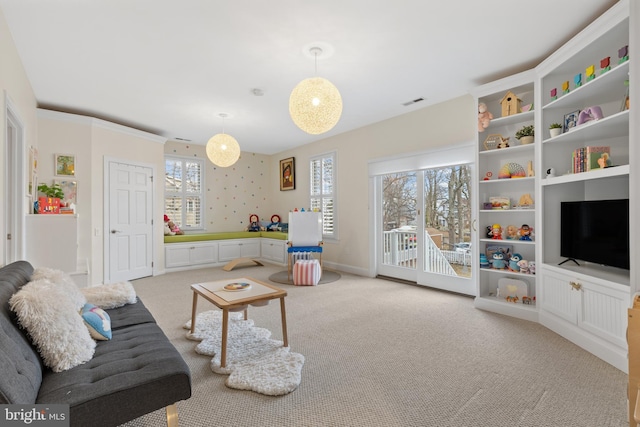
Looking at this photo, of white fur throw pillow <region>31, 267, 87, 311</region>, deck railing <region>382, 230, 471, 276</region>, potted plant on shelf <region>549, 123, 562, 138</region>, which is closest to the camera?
white fur throw pillow <region>31, 267, 87, 311</region>

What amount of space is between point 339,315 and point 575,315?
6.99ft

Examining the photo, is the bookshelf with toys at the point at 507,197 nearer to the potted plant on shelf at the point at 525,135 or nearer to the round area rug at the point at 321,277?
the potted plant on shelf at the point at 525,135

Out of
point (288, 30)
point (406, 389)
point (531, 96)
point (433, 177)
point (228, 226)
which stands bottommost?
point (406, 389)

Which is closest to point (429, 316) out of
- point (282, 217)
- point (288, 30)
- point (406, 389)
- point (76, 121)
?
point (406, 389)

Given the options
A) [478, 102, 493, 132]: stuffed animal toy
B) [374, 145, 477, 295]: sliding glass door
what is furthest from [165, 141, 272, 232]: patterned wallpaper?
[478, 102, 493, 132]: stuffed animal toy

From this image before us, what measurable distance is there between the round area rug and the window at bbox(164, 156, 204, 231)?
2395 mm

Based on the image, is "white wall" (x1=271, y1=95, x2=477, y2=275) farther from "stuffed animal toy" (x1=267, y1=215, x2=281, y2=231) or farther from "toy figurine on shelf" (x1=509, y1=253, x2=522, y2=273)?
"toy figurine on shelf" (x1=509, y1=253, x2=522, y2=273)

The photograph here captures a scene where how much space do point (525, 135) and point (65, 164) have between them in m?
5.93

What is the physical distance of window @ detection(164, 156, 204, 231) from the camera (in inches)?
254

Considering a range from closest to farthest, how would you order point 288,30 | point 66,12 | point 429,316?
point 66,12
point 288,30
point 429,316

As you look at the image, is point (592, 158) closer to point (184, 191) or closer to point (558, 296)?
point (558, 296)

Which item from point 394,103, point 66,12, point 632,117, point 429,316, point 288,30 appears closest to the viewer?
point 632,117

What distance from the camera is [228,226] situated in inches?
285

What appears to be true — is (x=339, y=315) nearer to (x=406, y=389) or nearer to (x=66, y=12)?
(x=406, y=389)
